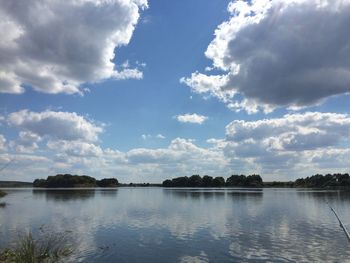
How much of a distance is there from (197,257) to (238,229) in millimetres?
14952

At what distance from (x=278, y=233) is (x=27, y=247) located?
26.3 meters

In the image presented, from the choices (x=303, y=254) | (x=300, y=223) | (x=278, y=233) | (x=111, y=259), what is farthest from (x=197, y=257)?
(x=300, y=223)

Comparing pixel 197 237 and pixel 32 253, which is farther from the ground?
pixel 32 253

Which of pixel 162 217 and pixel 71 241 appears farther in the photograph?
pixel 162 217

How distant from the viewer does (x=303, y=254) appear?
3003 centimetres

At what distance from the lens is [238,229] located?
141ft

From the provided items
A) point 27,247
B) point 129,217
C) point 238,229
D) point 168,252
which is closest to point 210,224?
point 238,229

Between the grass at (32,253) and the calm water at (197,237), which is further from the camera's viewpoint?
the calm water at (197,237)

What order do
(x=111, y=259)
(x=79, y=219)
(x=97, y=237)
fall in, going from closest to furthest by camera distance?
(x=111, y=259), (x=97, y=237), (x=79, y=219)

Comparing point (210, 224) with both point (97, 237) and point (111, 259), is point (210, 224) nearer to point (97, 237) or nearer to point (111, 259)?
point (97, 237)

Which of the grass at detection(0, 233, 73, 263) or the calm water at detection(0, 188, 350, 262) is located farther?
the calm water at detection(0, 188, 350, 262)

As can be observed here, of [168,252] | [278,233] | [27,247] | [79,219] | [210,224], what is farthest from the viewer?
[79,219]

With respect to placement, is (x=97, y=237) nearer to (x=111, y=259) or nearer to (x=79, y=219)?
(x=111, y=259)

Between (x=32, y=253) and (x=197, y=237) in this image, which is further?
(x=197, y=237)
